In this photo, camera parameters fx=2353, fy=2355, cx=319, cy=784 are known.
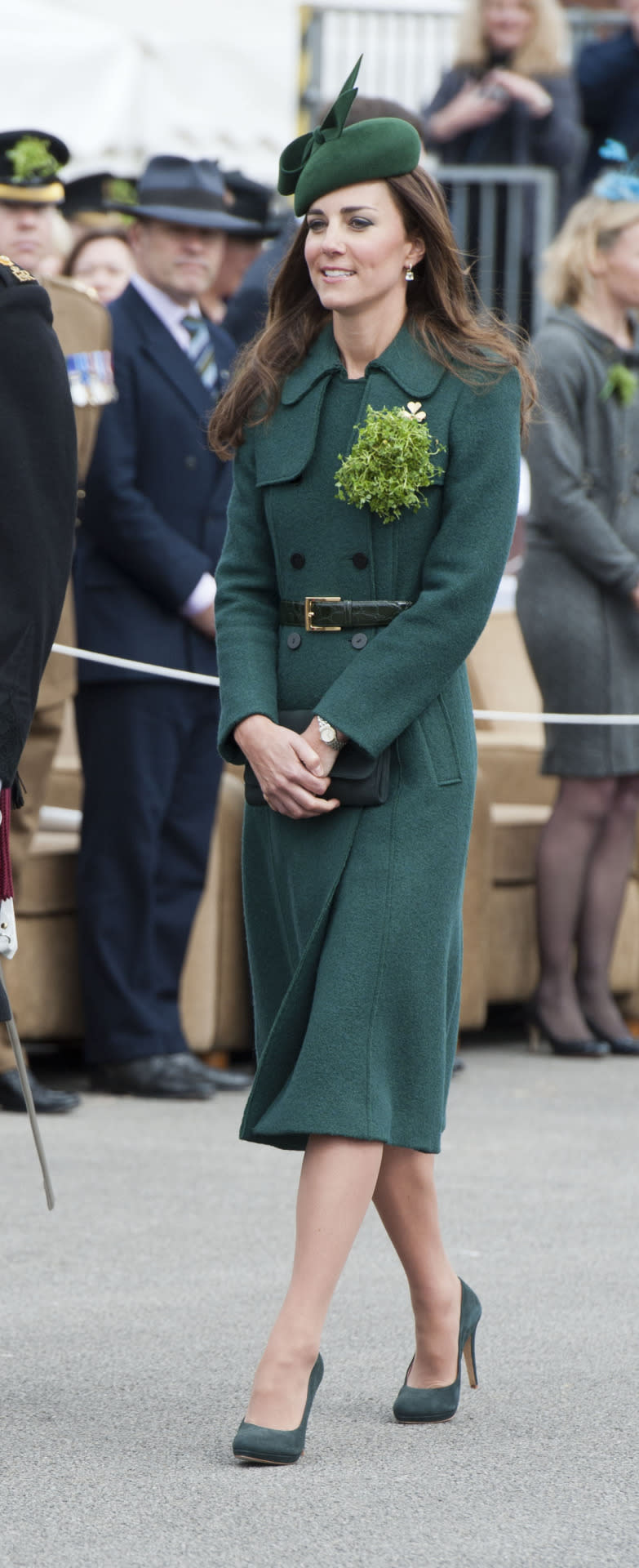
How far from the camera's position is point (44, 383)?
9.89 feet

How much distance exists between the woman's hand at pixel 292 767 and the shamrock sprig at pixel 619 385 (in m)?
3.41

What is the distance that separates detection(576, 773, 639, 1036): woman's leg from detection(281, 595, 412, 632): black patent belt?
3421mm

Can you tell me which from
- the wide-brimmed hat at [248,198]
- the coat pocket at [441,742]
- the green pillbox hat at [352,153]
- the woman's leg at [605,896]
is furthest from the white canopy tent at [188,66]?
the coat pocket at [441,742]

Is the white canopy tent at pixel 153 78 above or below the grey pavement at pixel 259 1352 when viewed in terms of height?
above

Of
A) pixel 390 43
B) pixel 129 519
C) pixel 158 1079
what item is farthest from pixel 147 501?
pixel 390 43

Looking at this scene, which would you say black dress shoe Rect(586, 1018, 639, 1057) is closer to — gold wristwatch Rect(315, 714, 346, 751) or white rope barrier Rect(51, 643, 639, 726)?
white rope barrier Rect(51, 643, 639, 726)

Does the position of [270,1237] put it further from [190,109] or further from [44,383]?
[190,109]

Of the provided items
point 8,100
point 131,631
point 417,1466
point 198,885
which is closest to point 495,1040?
point 198,885

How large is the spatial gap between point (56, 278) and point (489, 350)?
247 centimetres

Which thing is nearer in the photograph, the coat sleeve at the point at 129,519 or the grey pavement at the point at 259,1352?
the grey pavement at the point at 259,1352

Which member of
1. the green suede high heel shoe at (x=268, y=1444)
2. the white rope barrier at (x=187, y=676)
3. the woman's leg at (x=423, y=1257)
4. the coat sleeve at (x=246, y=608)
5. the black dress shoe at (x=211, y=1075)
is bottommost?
the black dress shoe at (x=211, y=1075)

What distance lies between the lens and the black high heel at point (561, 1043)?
6383 millimetres

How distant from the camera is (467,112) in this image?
31.6 feet

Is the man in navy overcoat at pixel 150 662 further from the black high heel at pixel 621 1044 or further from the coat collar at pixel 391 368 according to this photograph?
the coat collar at pixel 391 368
